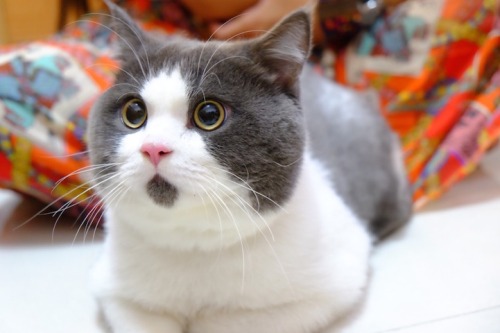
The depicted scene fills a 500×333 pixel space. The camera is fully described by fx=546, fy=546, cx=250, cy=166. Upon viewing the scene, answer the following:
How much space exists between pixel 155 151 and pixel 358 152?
79 centimetres

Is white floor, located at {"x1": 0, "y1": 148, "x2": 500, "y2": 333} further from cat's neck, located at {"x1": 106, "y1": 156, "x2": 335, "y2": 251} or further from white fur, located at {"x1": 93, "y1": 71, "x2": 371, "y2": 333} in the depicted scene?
cat's neck, located at {"x1": 106, "y1": 156, "x2": 335, "y2": 251}

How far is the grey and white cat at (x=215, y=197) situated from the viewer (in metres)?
0.89

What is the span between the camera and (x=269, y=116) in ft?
3.10

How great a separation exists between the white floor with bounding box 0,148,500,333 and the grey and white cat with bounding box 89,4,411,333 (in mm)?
105

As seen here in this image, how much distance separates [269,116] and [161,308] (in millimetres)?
427

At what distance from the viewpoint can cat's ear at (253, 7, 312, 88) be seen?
3.08 feet

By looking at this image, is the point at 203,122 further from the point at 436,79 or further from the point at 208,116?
the point at 436,79

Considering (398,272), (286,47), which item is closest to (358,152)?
(398,272)

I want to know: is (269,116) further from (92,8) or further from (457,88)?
(92,8)

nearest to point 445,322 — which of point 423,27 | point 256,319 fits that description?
point 256,319

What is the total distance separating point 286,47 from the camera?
0.96 m

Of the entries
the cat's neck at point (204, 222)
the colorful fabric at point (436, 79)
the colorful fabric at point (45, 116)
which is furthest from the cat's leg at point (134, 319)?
the colorful fabric at point (436, 79)

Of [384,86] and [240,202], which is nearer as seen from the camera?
[240,202]

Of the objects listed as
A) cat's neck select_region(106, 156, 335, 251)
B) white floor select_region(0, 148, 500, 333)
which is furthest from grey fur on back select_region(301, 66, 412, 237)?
cat's neck select_region(106, 156, 335, 251)
